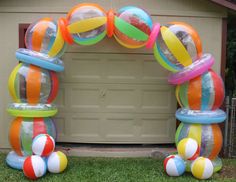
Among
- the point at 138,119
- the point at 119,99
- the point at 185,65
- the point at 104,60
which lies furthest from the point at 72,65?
the point at 185,65

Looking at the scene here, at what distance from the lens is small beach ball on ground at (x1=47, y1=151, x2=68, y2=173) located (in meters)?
5.71

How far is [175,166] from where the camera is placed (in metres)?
5.66

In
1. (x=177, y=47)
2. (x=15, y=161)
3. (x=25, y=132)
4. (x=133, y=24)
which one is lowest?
(x=15, y=161)

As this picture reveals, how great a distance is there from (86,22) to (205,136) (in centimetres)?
262

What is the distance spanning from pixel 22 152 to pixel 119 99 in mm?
2059

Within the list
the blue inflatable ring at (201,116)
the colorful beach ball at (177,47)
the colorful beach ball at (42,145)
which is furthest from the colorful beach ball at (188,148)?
the colorful beach ball at (42,145)

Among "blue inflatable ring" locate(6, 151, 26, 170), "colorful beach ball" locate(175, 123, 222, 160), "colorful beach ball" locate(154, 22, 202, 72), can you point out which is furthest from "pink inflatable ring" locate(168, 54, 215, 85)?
"blue inflatable ring" locate(6, 151, 26, 170)

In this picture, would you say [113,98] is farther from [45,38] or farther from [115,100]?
[45,38]

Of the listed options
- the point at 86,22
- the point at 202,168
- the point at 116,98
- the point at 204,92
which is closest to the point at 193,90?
the point at 204,92

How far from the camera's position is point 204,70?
581cm

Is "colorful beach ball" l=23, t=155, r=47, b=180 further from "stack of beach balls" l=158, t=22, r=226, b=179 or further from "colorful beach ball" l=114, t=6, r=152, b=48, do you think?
"colorful beach ball" l=114, t=6, r=152, b=48

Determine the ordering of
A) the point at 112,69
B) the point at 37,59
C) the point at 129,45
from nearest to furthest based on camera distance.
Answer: the point at 37,59 → the point at 129,45 → the point at 112,69

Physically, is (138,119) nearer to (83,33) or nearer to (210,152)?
(210,152)

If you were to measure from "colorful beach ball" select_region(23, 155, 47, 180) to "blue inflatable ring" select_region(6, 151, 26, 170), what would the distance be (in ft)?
1.61
